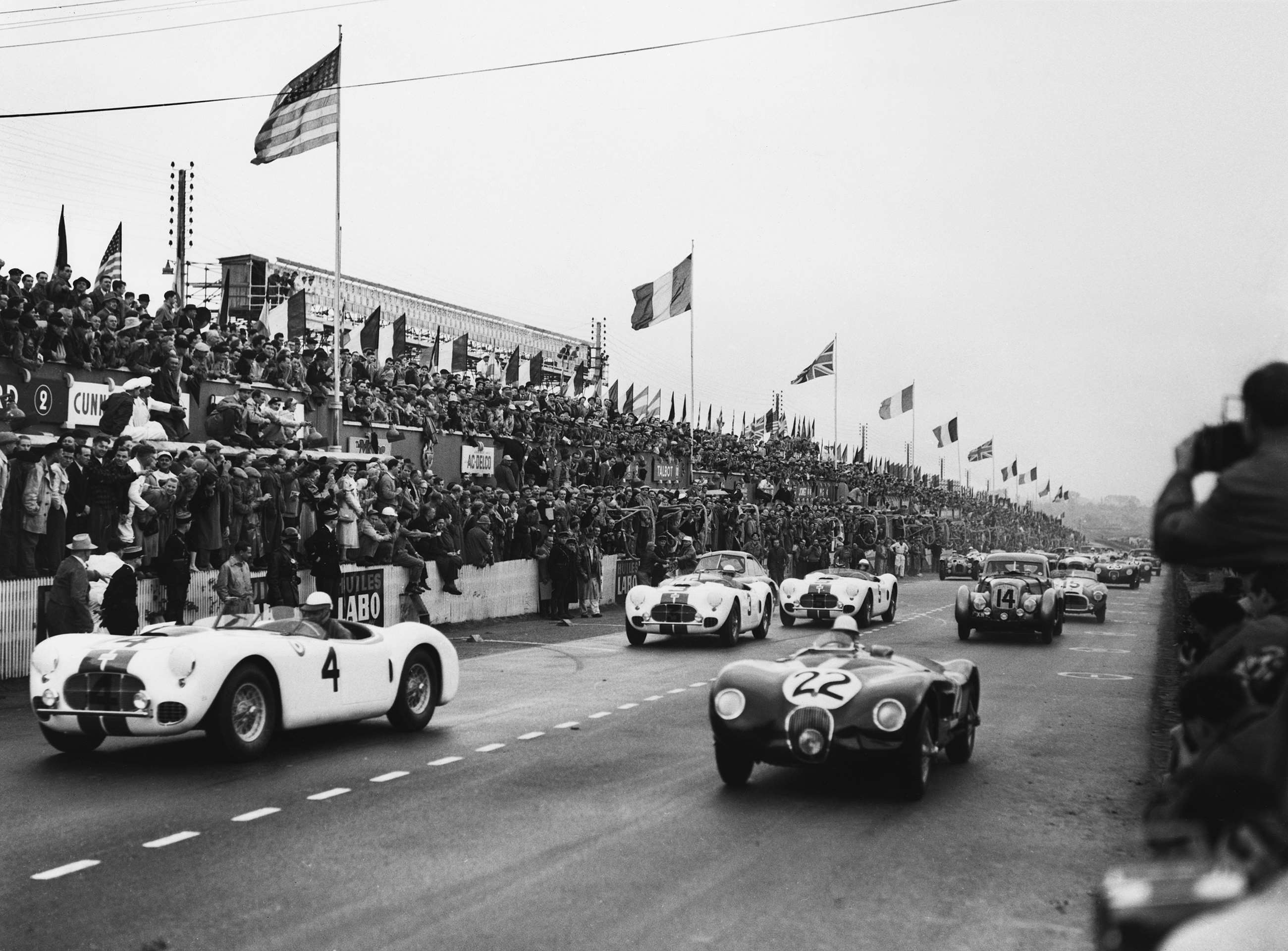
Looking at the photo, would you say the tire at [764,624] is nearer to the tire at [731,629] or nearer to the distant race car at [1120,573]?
the tire at [731,629]

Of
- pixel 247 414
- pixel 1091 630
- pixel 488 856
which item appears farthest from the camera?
pixel 1091 630

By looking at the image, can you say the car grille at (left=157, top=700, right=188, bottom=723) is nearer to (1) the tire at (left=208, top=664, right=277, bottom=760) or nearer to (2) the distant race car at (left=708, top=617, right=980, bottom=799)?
(1) the tire at (left=208, top=664, right=277, bottom=760)

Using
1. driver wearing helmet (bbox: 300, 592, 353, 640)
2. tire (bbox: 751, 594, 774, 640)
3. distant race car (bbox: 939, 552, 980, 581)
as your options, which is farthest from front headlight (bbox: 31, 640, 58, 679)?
distant race car (bbox: 939, 552, 980, 581)

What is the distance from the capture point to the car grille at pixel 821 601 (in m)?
25.8

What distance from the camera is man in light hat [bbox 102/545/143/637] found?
14.2 metres

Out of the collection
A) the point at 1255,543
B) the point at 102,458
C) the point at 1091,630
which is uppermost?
the point at 102,458

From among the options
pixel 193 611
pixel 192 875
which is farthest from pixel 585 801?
pixel 193 611

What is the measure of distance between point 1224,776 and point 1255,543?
93 centimetres

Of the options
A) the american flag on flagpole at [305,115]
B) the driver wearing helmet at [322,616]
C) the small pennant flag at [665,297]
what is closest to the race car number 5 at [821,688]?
the driver wearing helmet at [322,616]

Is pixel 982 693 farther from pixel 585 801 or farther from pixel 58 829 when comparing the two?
pixel 58 829

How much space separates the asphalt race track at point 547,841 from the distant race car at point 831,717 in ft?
1.08

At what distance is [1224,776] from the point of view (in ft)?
8.98

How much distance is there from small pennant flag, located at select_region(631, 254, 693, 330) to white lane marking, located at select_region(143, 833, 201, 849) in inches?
1223

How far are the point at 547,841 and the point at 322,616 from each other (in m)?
4.70
